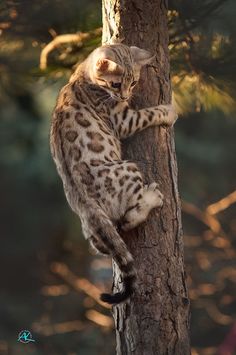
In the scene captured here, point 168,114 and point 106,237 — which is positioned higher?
point 168,114

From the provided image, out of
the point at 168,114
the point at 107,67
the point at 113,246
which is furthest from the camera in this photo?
the point at 107,67

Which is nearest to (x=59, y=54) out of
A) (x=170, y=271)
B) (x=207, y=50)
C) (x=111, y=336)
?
(x=207, y=50)

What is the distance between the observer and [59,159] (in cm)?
494

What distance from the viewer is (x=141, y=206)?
468cm

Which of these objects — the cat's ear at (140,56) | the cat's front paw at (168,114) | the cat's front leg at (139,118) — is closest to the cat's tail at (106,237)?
the cat's front leg at (139,118)

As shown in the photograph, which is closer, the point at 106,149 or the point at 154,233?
the point at 154,233

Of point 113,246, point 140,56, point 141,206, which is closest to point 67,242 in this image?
point 140,56

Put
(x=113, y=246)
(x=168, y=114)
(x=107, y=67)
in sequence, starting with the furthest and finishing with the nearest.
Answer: (x=107, y=67) → (x=168, y=114) → (x=113, y=246)

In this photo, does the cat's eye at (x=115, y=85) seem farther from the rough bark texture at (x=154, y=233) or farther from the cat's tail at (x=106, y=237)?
the cat's tail at (x=106, y=237)

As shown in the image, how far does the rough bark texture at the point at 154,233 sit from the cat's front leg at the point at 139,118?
5 centimetres

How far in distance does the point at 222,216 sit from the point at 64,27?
6.43m

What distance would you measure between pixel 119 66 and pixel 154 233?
94cm

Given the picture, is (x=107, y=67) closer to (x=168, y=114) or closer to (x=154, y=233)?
(x=168, y=114)

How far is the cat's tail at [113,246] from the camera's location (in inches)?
176
